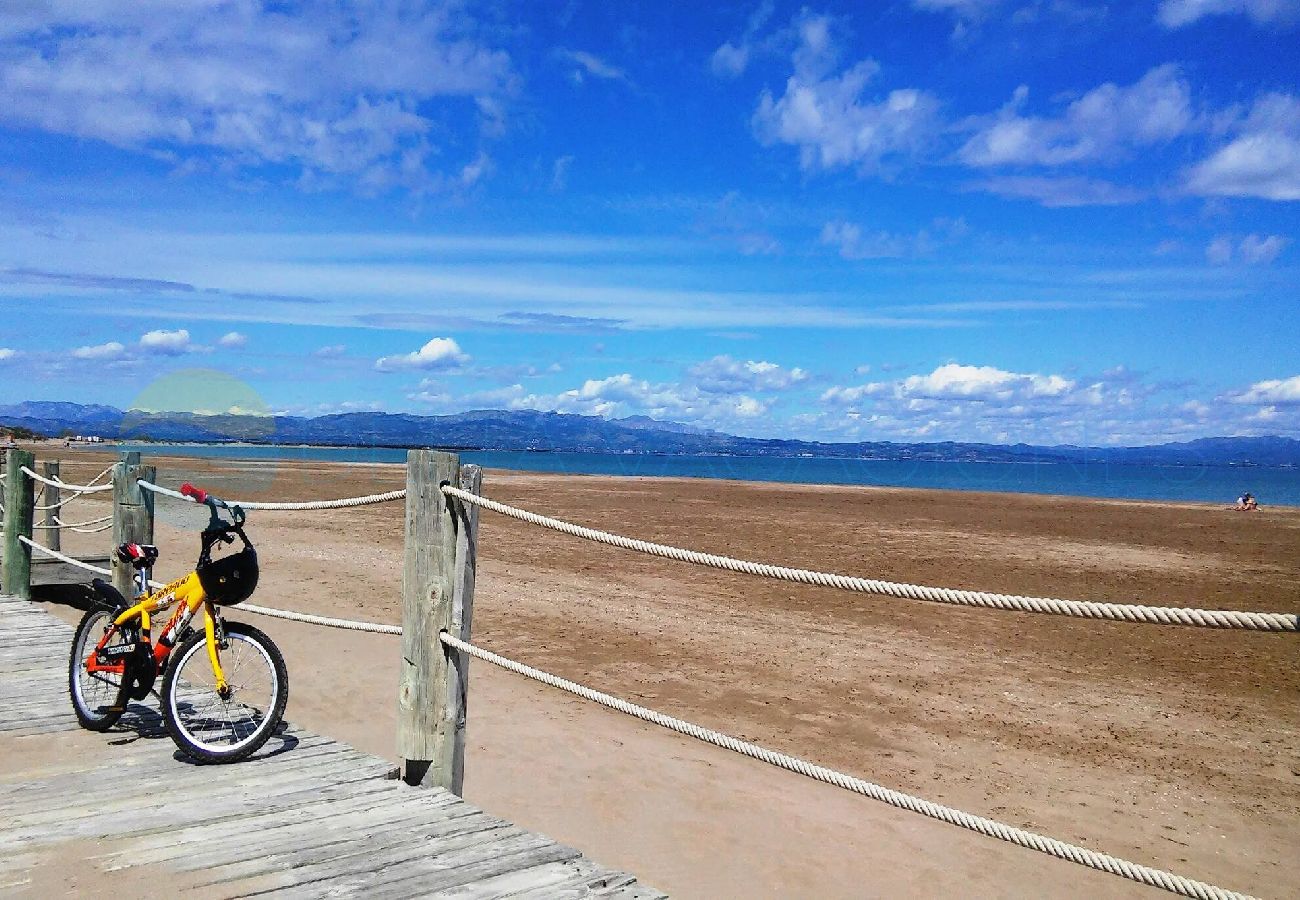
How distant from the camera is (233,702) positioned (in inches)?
189

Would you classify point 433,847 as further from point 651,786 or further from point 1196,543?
point 1196,543

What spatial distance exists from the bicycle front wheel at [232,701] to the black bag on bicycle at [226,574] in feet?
0.46

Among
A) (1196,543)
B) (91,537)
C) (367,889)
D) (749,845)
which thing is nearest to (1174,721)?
(749,845)

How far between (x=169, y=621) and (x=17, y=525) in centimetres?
510

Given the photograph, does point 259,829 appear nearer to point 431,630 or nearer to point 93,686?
point 431,630

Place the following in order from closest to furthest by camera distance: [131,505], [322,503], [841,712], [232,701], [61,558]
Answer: [322,503] → [232,701] → [131,505] → [841,712] → [61,558]

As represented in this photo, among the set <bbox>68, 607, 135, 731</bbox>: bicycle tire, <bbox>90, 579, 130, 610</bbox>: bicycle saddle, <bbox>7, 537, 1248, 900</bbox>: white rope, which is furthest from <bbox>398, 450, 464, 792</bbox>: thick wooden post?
<bbox>90, 579, 130, 610</bbox>: bicycle saddle

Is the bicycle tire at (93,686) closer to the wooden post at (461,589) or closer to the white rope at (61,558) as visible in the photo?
the wooden post at (461,589)

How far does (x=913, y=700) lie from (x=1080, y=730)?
4.63ft

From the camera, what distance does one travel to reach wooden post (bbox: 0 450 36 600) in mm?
8180

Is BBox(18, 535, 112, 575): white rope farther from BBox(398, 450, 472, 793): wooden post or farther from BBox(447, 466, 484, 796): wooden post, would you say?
BBox(447, 466, 484, 796): wooden post

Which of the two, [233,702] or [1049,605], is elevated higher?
[1049,605]

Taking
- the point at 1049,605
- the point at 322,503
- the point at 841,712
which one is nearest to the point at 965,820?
the point at 1049,605

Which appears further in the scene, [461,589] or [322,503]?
[322,503]
